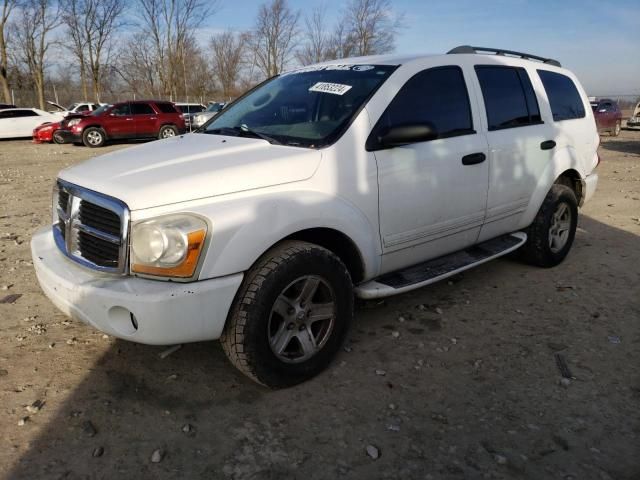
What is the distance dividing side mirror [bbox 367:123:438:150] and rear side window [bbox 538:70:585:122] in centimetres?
206

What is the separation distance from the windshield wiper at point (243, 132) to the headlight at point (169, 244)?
0.92m

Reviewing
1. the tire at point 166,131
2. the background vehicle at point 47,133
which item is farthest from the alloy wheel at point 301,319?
the background vehicle at point 47,133

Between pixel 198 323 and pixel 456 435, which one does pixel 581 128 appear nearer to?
pixel 456 435

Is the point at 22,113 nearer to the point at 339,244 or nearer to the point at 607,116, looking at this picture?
the point at 339,244

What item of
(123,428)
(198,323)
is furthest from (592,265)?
(123,428)

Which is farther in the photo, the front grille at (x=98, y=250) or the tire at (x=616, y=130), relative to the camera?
the tire at (x=616, y=130)

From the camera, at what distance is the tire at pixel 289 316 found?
252cm

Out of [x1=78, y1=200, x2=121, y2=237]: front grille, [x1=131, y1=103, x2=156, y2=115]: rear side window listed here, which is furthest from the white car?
[x1=78, y1=200, x2=121, y2=237]: front grille

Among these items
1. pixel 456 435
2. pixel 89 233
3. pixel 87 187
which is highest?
pixel 87 187

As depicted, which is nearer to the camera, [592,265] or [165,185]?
[165,185]

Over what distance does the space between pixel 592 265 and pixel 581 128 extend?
4.28 ft

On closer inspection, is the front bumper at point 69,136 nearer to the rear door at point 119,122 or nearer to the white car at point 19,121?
the rear door at point 119,122

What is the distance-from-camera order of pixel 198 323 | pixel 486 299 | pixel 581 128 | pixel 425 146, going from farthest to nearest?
pixel 581 128
pixel 486 299
pixel 425 146
pixel 198 323

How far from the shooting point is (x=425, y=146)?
3268 millimetres
